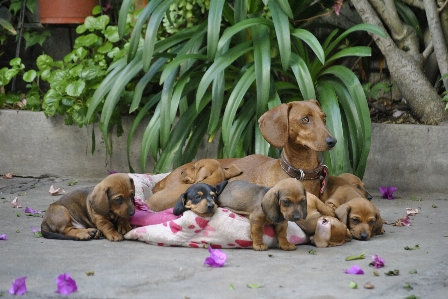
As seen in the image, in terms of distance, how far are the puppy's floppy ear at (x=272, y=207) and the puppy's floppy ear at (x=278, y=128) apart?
0.64 metres

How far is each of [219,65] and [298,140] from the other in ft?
3.65

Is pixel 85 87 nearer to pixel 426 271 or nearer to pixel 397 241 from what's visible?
pixel 397 241

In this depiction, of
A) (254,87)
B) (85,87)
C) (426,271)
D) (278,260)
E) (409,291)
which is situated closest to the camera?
(409,291)

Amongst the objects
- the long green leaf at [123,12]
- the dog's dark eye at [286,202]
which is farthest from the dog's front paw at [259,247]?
the long green leaf at [123,12]

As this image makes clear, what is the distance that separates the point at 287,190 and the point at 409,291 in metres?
0.79

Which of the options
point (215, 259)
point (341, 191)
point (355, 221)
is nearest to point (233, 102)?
point (341, 191)

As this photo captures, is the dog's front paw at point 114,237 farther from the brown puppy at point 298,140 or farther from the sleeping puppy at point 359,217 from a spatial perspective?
the sleeping puppy at point 359,217

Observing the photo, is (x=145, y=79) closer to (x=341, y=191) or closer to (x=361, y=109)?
(x=361, y=109)

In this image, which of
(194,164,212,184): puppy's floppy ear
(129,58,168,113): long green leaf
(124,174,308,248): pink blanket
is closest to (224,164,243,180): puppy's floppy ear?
(194,164,212,184): puppy's floppy ear

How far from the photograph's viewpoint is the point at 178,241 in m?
3.86

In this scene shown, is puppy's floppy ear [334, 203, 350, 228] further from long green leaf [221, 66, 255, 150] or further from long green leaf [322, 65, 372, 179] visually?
long green leaf [221, 66, 255, 150]

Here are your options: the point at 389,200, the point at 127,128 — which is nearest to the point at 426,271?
the point at 389,200

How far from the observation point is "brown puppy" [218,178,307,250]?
139 inches

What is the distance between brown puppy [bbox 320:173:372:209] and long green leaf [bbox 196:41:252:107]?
1.06m
